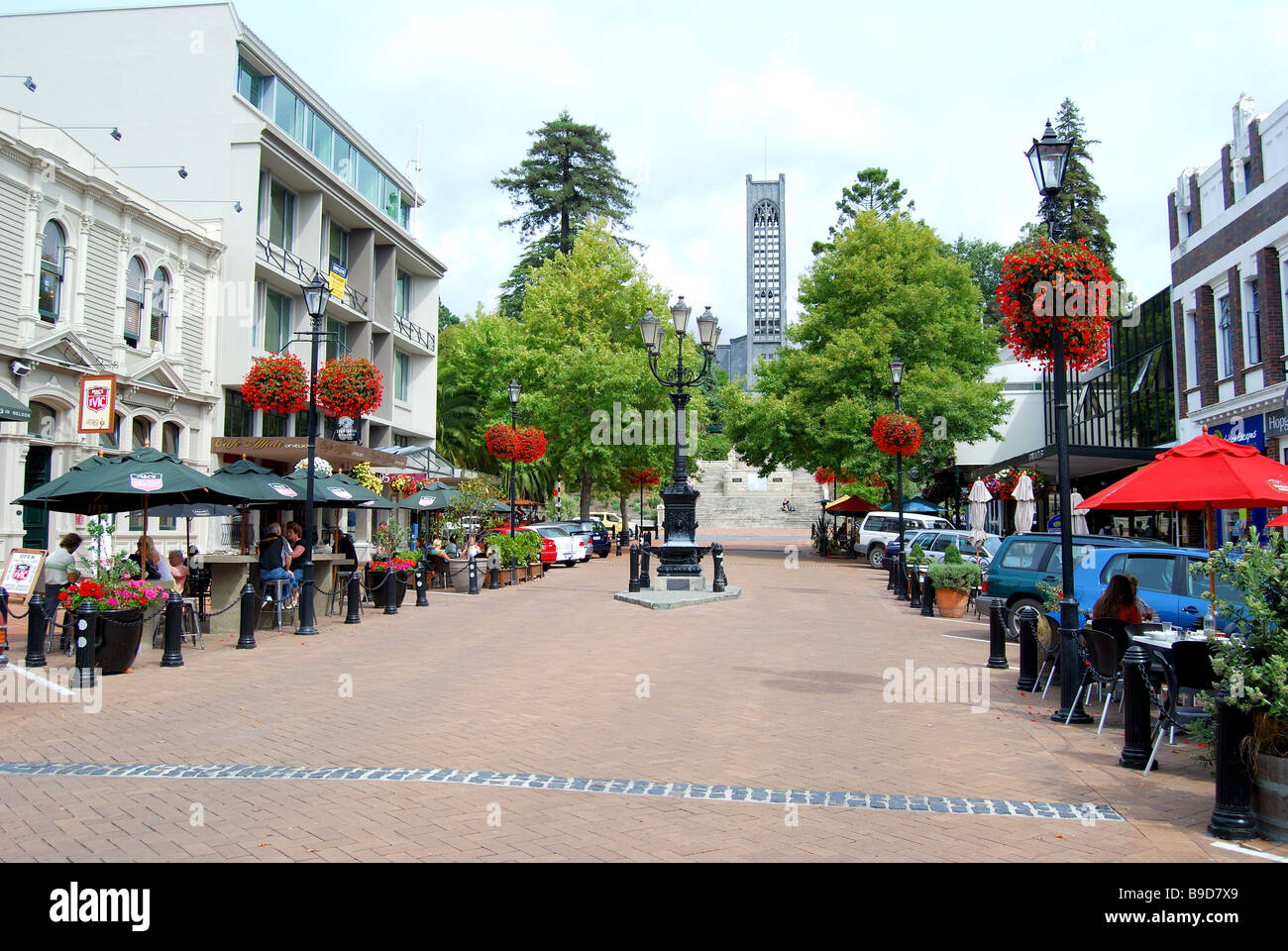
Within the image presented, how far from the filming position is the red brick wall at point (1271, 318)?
19.8 metres

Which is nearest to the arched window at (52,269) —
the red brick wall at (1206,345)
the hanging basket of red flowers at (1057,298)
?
the hanging basket of red flowers at (1057,298)

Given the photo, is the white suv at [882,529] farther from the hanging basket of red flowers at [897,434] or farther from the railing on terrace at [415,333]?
the railing on terrace at [415,333]

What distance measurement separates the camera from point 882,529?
33062 millimetres

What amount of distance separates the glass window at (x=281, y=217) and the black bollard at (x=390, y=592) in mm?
14285

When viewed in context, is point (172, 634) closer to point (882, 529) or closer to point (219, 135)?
point (219, 135)

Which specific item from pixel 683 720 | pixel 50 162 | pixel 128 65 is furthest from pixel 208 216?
pixel 683 720

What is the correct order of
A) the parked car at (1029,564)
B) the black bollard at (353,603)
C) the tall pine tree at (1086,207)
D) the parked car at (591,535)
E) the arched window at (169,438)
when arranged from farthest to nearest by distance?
1. the tall pine tree at (1086,207)
2. the parked car at (591,535)
3. the arched window at (169,438)
4. the black bollard at (353,603)
5. the parked car at (1029,564)

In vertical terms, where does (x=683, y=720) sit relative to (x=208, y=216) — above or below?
below

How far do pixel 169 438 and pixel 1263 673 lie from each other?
2321 centimetres

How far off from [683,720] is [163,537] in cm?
1868

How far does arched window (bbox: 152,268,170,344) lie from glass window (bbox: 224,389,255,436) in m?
2.86

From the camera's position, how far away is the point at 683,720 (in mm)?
8102

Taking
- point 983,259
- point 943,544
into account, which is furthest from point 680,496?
point 983,259

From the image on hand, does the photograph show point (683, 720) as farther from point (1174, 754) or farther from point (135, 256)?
point (135, 256)
